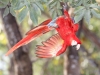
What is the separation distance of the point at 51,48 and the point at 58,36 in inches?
1.5

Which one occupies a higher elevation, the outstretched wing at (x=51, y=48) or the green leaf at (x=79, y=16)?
the green leaf at (x=79, y=16)

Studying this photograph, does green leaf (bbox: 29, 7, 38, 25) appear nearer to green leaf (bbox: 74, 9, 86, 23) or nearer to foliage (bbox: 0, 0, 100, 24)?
foliage (bbox: 0, 0, 100, 24)

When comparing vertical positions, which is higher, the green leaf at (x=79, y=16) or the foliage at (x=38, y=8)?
the foliage at (x=38, y=8)

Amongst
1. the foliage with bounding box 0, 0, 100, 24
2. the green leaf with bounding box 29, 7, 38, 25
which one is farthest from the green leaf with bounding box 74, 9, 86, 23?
the green leaf with bounding box 29, 7, 38, 25

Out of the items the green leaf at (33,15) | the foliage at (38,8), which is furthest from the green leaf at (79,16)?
the green leaf at (33,15)

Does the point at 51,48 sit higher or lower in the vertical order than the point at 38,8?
lower

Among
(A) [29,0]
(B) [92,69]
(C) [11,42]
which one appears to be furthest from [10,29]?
(B) [92,69]

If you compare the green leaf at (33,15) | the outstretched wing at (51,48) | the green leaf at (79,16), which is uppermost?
the green leaf at (33,15)

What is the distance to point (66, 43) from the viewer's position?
772 mm

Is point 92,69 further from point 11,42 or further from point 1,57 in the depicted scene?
point 11,42

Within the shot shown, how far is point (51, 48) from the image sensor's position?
846mm

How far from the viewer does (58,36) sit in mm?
840

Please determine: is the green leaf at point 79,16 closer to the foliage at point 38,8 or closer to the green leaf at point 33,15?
the foliage at point 38,8

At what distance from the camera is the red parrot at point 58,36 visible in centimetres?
77
